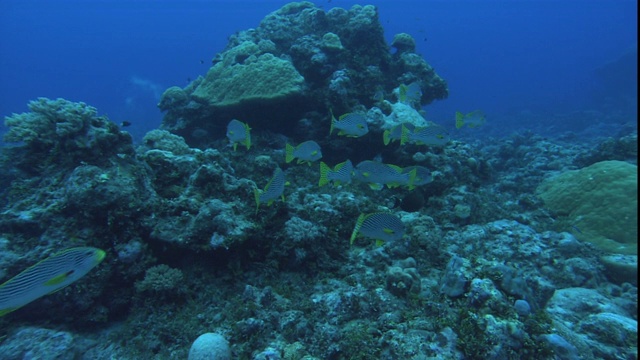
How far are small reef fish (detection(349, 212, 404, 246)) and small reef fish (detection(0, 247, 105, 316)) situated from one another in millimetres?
2739

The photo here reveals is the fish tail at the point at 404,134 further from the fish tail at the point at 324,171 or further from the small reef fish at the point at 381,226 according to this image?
the small reef fish at the point at 381,226

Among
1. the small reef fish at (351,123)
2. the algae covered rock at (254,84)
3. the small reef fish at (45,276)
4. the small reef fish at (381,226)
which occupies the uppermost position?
the algae covered rock at (254,84)

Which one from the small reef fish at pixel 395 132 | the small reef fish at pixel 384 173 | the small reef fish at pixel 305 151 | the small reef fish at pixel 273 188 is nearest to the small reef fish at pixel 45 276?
the small reef fish at pixel 273 188

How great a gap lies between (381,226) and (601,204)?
7040mm

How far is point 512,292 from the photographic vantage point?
13.3 feet

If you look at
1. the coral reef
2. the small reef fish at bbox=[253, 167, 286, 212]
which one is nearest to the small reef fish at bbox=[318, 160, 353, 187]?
the coral reef

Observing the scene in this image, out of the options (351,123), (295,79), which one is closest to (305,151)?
(351,123)

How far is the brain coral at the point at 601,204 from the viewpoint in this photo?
265 inches

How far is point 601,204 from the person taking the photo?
7.52 meters

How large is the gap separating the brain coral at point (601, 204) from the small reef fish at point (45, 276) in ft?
29.5

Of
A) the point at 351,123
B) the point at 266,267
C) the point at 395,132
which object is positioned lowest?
the point at 266,267

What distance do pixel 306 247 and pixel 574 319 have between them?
4000 mm

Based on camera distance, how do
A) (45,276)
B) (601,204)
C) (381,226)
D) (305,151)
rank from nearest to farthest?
(45,276) < (381,226) < (305,151) < (601,204)

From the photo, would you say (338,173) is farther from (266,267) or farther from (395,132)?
(395,132)
